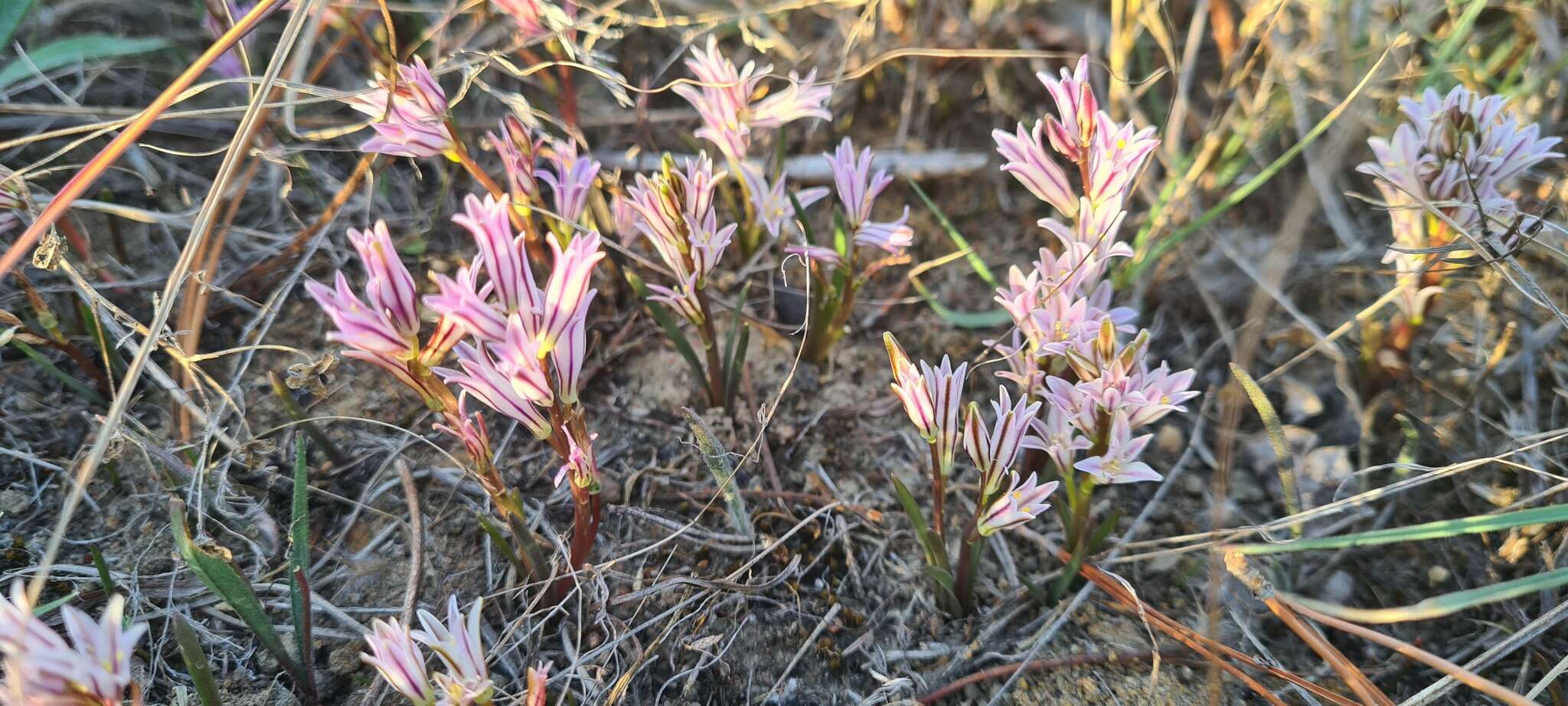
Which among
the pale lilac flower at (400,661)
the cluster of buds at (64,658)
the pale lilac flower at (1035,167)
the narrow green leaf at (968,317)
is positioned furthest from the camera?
the narrow green leaf at (968,317)

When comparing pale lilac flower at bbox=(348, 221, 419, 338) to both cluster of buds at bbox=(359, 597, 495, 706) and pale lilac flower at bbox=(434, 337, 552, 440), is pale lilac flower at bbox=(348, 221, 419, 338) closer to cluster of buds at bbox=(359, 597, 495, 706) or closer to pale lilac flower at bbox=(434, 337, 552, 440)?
pale lilac flower at bbox=(434, 337, 552, 440)

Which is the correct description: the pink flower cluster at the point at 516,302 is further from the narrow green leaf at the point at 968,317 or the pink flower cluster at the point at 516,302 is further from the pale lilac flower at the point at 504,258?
the narrow green leaf at the point at 968,317

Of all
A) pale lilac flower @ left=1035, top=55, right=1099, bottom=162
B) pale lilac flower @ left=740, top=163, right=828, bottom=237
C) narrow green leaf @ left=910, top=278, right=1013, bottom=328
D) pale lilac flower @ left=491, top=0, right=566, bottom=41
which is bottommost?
narrow green leaf @ left=910, top=278, right=1013, bottom=328

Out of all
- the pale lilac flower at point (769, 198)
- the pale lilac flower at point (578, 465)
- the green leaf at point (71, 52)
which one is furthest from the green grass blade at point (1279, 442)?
the green leaf at point (71, 52)

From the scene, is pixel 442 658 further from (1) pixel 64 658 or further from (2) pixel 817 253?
(2) pixel 817 253

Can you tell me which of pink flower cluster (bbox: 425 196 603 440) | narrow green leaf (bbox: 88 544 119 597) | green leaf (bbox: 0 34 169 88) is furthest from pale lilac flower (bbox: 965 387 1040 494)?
green leaf (bbox: 0 34 169 88)

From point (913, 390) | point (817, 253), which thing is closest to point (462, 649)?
point (913, 390)
